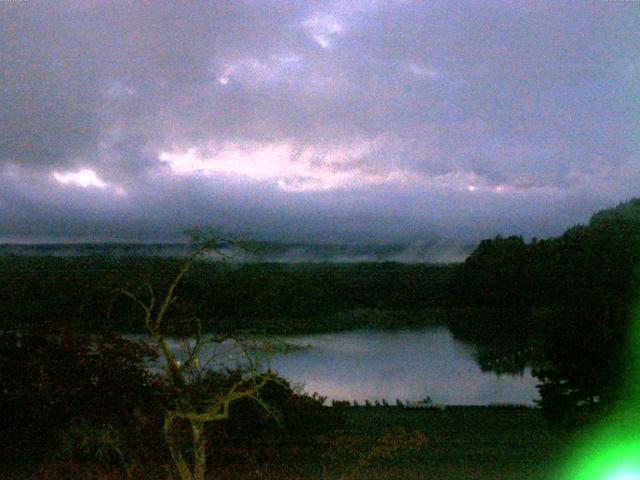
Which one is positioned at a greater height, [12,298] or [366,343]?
[12,298]

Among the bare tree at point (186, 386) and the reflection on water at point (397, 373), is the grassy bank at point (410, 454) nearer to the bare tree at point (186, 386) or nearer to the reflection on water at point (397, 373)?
the bare tree at point (186, 386)

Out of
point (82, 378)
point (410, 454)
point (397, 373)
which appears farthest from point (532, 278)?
point (82, 378)

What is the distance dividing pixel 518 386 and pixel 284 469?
2817 cm

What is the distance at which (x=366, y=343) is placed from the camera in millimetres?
53531

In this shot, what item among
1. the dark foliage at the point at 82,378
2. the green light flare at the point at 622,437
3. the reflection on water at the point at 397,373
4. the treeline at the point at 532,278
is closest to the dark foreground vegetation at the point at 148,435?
the dark foliage at the point at 82,378

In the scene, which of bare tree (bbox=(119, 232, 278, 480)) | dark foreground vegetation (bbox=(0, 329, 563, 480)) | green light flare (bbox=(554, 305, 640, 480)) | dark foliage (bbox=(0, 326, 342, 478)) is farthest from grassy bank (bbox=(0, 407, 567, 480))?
bare tree (bbox=(119, 232, 278, 480))

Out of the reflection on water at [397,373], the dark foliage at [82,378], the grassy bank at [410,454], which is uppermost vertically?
the dark foliage at [82,378]

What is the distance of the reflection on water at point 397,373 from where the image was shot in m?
32.3

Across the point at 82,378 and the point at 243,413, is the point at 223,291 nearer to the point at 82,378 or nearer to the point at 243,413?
the point at 243,413

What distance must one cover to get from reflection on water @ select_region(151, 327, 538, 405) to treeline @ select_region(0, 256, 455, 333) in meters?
3.43

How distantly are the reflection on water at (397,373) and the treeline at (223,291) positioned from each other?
3427 millimetres

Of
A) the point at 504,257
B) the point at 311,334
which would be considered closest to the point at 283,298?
the point at 311,334

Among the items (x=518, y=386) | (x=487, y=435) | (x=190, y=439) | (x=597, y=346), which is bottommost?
(x=518, y=386)

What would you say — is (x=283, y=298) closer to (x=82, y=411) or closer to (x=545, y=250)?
(x=545, y=250)
